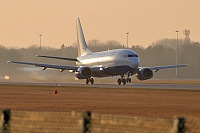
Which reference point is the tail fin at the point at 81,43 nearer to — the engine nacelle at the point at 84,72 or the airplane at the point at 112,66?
the airplane at the point at 112,66

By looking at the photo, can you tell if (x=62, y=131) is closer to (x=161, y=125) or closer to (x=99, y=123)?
(x=99, y=123)

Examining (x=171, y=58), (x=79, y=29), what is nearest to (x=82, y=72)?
(x=79, y=29)

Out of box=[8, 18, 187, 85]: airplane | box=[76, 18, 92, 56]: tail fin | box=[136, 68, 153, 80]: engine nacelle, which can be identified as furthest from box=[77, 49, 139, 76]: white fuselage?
box=[76, 18, 92, 56]: tail fin

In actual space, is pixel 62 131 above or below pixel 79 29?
below

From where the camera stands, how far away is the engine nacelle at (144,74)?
9281cm

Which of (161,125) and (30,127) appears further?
(30,127)

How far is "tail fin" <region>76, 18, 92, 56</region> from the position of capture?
10472 centimetres

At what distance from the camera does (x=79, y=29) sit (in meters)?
112

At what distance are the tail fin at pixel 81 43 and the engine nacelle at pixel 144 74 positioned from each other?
1222cm

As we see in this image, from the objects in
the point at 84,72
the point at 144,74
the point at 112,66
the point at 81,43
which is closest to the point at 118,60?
the point at 112,66

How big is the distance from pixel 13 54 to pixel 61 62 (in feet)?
36.2

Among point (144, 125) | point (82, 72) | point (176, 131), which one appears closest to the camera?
point (176, 131)

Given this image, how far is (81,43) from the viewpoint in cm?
10819

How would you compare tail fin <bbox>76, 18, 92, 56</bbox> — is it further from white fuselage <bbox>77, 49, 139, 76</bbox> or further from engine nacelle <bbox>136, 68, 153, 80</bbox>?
engine nacelle <bbox>136, 68, 153, 80</bbox>
